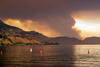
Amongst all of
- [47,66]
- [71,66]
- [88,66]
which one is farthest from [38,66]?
[88,66]

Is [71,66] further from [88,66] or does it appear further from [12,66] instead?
[12,66]

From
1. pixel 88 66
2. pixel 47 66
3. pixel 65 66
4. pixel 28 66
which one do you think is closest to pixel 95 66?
pixel 88 66

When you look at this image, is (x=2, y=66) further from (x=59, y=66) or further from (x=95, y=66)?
(x=95, y=66)

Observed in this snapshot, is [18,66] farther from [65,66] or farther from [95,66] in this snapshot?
[95,66]

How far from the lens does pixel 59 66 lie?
8031cm

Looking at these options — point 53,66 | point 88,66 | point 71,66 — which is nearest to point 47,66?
point 53,66

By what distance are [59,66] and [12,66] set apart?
13.0 meters

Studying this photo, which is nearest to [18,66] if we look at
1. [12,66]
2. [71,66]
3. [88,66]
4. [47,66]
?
[12,66]

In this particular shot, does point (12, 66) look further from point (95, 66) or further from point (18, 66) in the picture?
point (95, 66)

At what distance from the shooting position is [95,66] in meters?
79.4

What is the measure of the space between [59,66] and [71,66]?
3418mm

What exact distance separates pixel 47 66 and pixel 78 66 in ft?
29.4

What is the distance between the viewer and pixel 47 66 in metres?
80.7

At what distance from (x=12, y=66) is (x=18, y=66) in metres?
1.67
